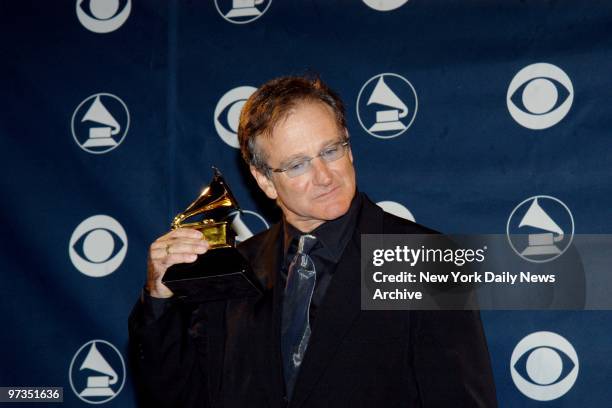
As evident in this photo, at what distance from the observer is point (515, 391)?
243 cm

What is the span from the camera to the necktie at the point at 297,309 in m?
1.89

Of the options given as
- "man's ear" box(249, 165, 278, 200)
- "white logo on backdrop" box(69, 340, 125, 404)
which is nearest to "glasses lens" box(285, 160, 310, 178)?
"man's ear" box(249, 165, 278, 200)

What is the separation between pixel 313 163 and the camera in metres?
1.97

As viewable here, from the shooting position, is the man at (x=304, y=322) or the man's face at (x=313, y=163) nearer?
the man at (x=304, y=322)

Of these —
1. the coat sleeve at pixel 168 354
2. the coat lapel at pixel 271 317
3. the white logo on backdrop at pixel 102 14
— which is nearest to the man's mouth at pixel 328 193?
the coat lapel at pixel 271 317

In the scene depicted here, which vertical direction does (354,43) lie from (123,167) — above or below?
above

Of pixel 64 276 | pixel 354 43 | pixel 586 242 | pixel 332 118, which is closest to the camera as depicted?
pixel 332 118

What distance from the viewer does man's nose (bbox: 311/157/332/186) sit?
6.38 feet

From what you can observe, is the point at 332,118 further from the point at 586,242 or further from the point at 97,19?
the point at 97,19

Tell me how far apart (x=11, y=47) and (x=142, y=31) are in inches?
22.0

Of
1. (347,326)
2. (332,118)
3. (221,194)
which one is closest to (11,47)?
(221,194)

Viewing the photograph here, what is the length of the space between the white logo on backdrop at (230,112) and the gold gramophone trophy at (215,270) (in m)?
0.72

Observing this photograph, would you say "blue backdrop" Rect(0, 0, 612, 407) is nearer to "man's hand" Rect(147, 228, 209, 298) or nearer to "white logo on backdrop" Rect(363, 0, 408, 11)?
"white logo on backdrop" Rect(363, 0, 408, 11)

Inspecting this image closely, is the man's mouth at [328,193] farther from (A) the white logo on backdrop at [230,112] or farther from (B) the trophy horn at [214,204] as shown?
(A) the white logo on backdrop at [230,112]
